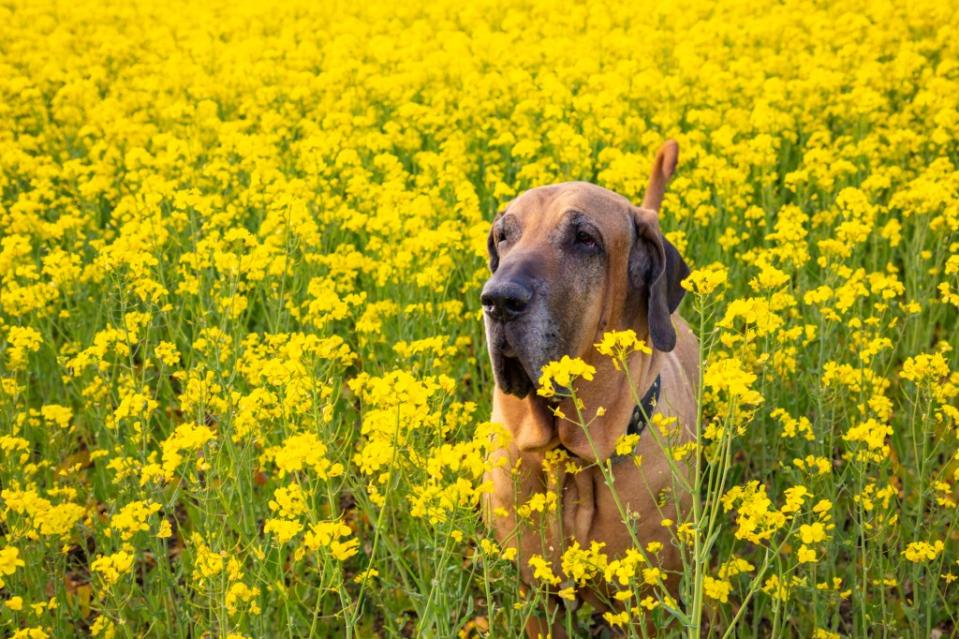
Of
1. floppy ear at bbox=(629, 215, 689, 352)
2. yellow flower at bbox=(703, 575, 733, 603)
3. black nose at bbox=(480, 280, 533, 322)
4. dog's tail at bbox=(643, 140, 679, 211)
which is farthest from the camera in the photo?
dog's tail at bbox=(643, 140, 679, 211)

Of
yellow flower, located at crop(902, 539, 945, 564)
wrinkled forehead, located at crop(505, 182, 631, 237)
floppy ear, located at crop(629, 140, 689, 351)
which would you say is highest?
wrinkled forehead, located at crop(505, 182, 631, 237)

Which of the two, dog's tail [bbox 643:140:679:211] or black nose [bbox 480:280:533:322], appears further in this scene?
dog's tail [bbox 643:140:679:211]

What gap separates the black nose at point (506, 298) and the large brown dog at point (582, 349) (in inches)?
0.8

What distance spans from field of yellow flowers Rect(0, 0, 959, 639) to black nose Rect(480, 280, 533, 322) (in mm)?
332

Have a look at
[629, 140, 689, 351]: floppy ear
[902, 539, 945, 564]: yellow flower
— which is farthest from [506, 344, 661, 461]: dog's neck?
[902, 539, 945, 564]: yellow flower

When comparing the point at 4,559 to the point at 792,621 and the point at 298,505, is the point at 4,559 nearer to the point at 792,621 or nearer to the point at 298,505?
the point at 298,505

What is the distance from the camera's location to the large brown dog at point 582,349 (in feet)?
11.4

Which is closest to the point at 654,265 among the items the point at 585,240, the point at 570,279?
the point at 585,240

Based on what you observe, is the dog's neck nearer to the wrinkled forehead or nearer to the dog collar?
the dog collar

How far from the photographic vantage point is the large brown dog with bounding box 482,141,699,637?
3484 mm

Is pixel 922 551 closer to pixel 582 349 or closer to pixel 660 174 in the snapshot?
pixel 582 349

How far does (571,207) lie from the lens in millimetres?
3646

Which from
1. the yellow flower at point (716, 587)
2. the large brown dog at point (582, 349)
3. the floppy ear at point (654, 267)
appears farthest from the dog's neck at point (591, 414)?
the yellow flower at point (716, 587)

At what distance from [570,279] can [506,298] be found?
317mm
